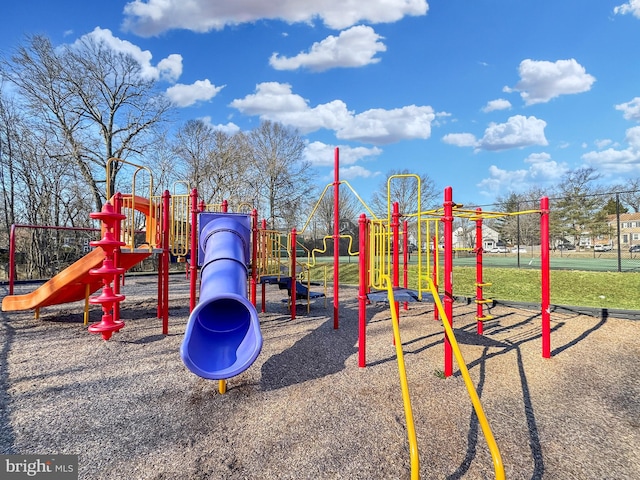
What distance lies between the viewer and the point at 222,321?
4.03 m

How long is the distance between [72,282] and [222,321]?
10.5 ft

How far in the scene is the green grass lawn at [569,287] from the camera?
8.70m

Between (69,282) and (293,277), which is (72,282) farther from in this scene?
(293,277)

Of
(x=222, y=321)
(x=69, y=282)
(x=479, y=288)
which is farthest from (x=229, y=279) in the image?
(x=479, y=288)

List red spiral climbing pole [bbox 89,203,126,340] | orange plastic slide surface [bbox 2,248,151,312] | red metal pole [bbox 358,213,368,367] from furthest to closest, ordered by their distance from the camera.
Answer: orange plastic slide surface [bbox 2,248,151,312] → red spiral climbing pole [bbox 89,203,126,340] → red metal pole [bbox 358,213,368,367]

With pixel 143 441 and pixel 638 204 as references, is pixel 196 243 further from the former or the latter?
pixel 638 204

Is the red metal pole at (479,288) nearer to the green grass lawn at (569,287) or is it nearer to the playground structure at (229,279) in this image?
the playground structure at (229,279)

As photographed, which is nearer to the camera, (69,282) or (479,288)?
(69,282)

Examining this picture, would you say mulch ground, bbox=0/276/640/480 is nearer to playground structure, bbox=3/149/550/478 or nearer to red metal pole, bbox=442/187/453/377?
red metal pole, bbox=442/187/453/377

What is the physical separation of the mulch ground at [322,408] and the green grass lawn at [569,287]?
3693 millimetres

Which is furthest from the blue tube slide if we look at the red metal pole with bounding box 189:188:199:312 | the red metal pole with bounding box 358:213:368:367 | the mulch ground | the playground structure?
the red metal pole with bounding box 358:213:368:367

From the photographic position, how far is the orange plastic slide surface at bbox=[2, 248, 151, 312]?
549 cm

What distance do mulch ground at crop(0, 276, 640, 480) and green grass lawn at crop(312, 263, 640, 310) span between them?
12.1 feet

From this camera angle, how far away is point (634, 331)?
571 cm
